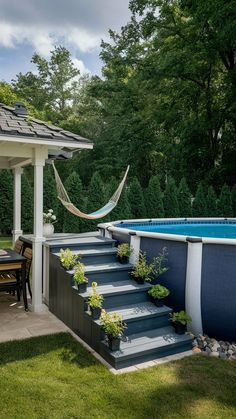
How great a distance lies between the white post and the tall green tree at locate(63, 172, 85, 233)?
5753mm

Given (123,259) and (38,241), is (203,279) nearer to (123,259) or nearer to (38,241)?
(123,259)

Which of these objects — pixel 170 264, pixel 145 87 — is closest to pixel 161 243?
pixel 170 264

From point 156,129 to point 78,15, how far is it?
11.8 m

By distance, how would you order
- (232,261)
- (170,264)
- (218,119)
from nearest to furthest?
(232,261), (170,264), (218,119)

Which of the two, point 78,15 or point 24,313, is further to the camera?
point 78,15

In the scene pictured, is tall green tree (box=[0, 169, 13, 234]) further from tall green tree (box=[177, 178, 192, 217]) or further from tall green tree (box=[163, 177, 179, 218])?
tall green tree (box=[177, 178, 192, 217])

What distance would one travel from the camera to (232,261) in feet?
12.9

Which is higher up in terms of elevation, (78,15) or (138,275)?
(78,15)

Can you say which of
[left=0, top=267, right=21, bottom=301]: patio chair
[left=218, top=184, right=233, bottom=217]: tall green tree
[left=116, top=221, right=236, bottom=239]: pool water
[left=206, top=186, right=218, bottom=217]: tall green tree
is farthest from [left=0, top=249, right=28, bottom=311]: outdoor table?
[left=218, top=184, right=233, bottom=217]: tall green tree

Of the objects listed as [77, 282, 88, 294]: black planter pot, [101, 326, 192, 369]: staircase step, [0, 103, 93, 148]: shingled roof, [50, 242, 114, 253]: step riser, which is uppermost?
[0, 103, 93, 148]: shingled roof

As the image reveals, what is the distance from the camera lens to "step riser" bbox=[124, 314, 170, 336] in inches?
155

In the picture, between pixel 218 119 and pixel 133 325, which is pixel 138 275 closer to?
pixel 133 325

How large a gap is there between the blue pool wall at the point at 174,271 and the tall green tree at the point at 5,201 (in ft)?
25.7

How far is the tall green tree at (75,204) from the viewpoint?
11000mm
